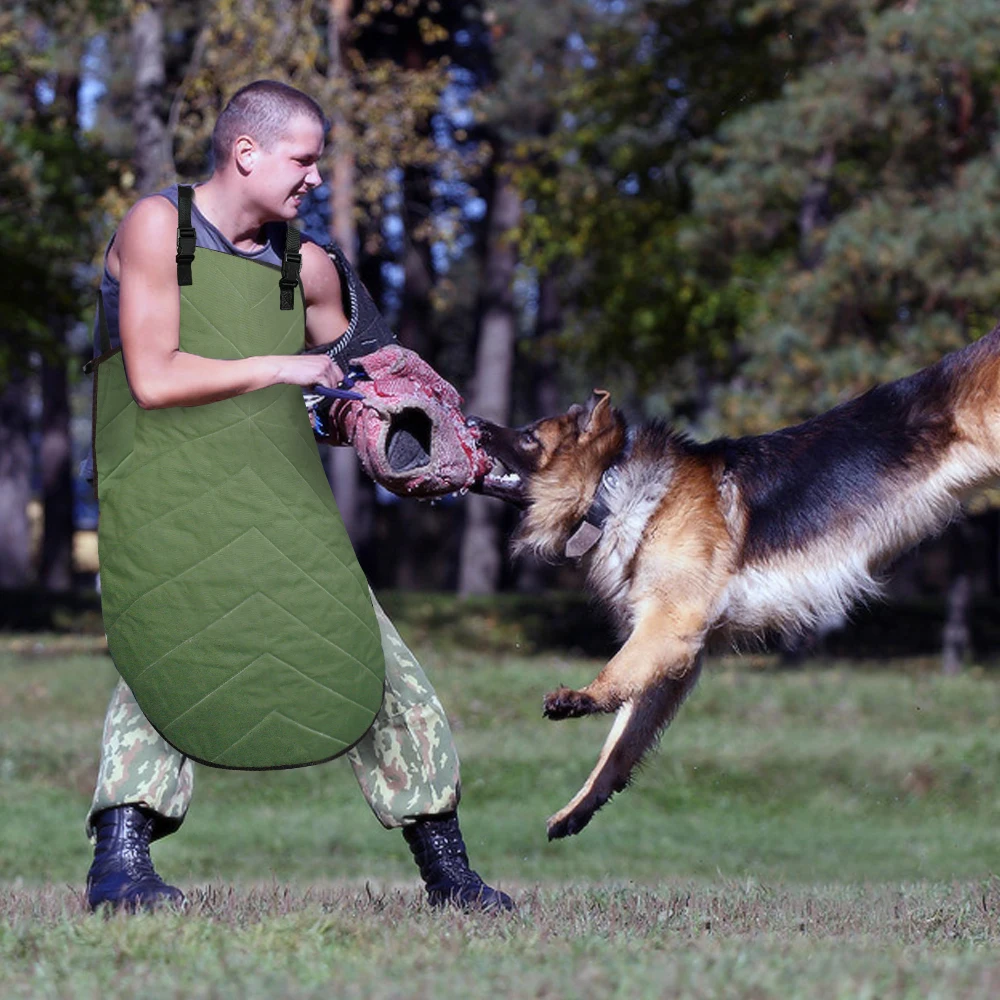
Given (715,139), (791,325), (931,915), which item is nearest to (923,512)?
(931,915)

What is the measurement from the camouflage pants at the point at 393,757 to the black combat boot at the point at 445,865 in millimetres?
67

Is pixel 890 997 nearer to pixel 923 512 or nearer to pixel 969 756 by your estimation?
pixel 923 512

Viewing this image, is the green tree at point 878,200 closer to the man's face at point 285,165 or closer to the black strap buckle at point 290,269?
the black strap buckle at point 290,269

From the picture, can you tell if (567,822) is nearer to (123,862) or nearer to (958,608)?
(123,862)

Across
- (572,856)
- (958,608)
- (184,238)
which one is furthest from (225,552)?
(958,608)

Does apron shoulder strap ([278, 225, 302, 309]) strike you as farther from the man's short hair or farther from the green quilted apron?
the man's short hair

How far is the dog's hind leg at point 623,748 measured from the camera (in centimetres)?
513

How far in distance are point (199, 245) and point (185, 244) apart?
0.10 meters

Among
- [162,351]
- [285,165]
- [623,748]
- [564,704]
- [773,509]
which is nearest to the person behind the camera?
[162,351]

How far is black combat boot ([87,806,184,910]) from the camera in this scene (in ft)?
13.8

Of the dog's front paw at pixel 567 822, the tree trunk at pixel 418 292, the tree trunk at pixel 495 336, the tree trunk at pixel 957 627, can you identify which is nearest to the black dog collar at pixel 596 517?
the dog's front paw at pixel 567 822

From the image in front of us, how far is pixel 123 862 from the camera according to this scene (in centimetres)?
427

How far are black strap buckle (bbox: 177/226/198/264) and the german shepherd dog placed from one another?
7.14 ft

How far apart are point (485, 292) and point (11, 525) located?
9915 mm
